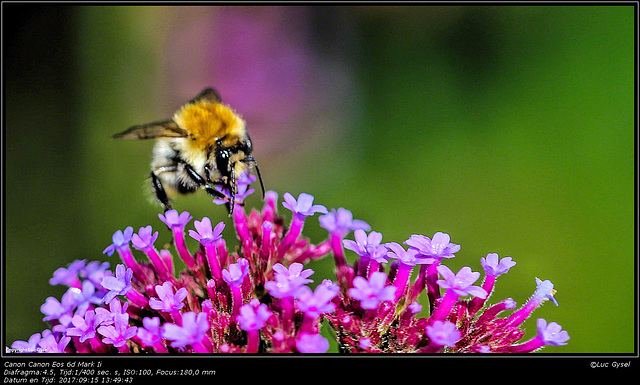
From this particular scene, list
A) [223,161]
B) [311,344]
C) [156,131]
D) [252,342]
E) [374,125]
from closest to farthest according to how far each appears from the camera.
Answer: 1. [311,344]
2. [252,342]
3. [223,161]
4. [156,131]
5. [374,125]

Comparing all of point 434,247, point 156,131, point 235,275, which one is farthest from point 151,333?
point 156,131

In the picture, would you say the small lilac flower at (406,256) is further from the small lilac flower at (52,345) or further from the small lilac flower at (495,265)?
the small lilac flower at (52,345)

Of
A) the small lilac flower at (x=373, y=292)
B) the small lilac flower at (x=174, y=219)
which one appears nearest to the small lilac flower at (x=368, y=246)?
the small lilac flower at (x=373, y=292)

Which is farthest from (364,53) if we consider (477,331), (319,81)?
(477,331)

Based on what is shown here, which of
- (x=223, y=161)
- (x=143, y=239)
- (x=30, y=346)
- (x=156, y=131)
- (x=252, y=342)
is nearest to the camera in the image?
(x=252, y=342)

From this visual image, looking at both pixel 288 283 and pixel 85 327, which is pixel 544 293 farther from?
pixel 85 327

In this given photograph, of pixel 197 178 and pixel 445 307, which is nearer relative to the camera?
pixel 445 307

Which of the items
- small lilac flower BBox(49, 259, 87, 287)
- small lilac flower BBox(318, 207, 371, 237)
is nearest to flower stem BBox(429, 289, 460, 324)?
small lilac flower BBox(318, 207, 371, 237)
